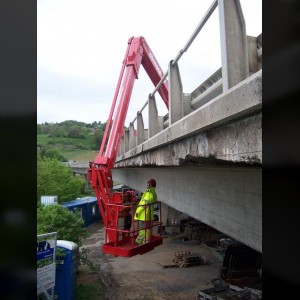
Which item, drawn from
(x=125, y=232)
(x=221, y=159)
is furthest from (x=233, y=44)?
(x=125, y=232)

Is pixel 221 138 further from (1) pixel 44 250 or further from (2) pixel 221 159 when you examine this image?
(1) pixel 44 250

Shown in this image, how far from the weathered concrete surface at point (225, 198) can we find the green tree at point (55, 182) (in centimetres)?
2122

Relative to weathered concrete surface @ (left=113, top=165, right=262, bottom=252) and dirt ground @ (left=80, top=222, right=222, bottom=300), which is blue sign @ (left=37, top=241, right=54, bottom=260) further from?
weathered concrete surface @ (left=113, top=165, right=262, bottom=252)

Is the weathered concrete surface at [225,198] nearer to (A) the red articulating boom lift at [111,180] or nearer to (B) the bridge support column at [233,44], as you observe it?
(A) the red articulating boom lift at [111,180]

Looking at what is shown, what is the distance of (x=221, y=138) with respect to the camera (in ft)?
11.9

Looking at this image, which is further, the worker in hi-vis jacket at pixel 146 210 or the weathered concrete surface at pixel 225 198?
the worker in hi-vis jacket at pixel 146 210

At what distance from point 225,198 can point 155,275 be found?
819 centimetres

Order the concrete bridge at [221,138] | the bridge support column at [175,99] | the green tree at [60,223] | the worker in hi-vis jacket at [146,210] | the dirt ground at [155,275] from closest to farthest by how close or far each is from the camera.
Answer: the concrete bridge at [221,138] → the bridge support column at [175,99] → the worker in hi-vis jacket at [146,210] → the dirt ground at [155,275] → the green tree at [60,223]

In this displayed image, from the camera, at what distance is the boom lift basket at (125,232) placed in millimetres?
8028

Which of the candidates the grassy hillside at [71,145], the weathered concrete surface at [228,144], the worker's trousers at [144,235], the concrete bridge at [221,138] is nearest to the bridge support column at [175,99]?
the concrete bridge at [221,138]
